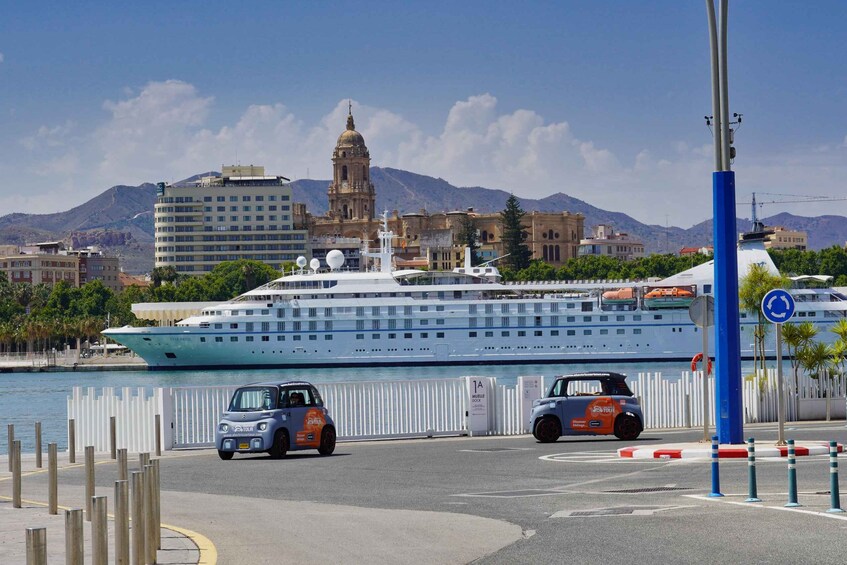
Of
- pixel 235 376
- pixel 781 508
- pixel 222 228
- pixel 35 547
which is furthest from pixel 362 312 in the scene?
pixel 222 228

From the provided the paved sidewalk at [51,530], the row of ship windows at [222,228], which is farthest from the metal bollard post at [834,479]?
the row of ship windows at [222,228]

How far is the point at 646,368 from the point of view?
82688 mm

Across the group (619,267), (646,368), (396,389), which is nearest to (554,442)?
(396,389)

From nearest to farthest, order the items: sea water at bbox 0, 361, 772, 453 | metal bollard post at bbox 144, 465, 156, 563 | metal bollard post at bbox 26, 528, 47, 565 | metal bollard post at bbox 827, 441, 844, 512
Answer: metal bollard post at bbox 26, 528, 47, 565 → metal bollard post at bbox 144, 465, 156, 563 → metal bollard post at bbox 827, 441, 844, 512 → sea water at bbox 0, 361, 772, 453

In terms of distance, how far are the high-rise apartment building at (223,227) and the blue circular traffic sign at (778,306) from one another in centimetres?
16097

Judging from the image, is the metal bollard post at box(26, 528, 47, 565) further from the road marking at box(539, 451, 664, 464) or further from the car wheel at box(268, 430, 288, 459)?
the car wheel at box(268, 430, 288, 459)

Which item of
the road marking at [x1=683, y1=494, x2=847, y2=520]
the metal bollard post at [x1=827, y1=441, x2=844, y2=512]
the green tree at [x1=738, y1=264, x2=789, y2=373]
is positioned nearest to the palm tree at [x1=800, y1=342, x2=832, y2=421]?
the green tree at [x1=738, y1=264, x2=789, y2=373]

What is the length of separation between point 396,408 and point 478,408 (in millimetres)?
1421

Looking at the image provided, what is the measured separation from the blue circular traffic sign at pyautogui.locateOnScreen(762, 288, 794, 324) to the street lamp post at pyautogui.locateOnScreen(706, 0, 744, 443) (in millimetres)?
1020

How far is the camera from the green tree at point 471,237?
595 ft

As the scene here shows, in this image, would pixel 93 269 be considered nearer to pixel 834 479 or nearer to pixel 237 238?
pixel 237 238

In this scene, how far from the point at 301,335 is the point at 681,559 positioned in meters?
79.1

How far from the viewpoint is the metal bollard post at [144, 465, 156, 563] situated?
30.4 ft

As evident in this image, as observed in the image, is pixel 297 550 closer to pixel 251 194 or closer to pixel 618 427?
pixel 618 427
